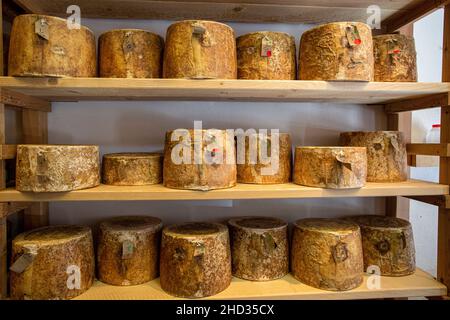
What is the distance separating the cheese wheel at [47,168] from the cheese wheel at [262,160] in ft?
2.24

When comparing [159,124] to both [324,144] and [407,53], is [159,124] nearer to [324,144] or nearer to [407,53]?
[324,144]

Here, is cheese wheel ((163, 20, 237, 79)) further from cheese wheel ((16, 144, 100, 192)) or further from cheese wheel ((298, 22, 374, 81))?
cheese wheel ((16, 144, 100, 192))

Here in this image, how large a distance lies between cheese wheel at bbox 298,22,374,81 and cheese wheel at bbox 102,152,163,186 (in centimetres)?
79

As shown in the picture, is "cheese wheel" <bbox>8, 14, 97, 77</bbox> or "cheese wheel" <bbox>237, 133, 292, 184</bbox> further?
"cheese wheel" <bbox>237, 133, 292, 184</bbox>

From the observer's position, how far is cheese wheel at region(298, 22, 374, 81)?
4.00 feet

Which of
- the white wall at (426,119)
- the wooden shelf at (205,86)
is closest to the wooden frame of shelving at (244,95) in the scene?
the wooden shelf at (205,86)

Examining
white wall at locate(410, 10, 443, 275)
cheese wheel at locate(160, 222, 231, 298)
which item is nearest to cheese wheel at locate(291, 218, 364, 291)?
cheese wheel at locate(160, 222, 231, 298)

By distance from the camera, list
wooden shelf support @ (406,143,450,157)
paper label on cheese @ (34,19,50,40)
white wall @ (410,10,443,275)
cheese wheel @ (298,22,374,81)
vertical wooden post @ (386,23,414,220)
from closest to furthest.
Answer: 1. paper label on cheese @ (34,19,50,40)
2. cheese wheel @ (298,22,374,81)
3. wooden shelf support @ (406,143,450,157)
4. vertical wooden post @ (386,23,414,220)
5. white wall @ (410,10,443,275)

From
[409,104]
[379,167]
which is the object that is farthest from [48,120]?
[409,104]

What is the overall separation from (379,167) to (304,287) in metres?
0.63

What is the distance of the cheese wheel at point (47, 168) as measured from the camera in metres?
1.15

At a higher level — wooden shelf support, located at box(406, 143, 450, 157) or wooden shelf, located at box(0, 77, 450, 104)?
wooden shelf, located at box(0, 77, 450, 104)

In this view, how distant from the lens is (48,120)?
159 centimetres
